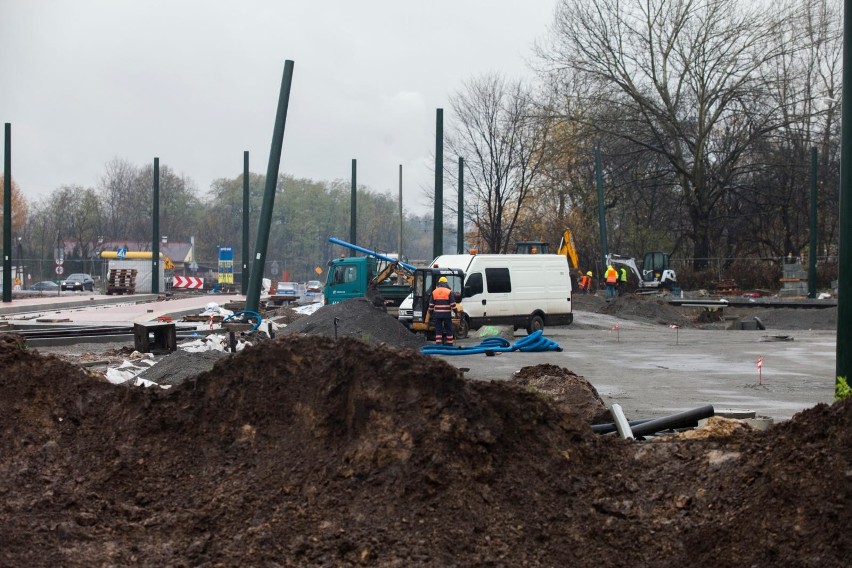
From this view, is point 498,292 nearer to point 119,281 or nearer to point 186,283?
point 119,281

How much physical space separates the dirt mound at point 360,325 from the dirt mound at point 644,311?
1563 cm

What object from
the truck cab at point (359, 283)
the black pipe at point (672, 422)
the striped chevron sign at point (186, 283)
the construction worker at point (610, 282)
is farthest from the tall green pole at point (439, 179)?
the striped chevron sign at point (186, 283)

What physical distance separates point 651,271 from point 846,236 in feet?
154

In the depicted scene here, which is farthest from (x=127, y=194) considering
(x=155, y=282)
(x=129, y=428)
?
(x=129, y=428)

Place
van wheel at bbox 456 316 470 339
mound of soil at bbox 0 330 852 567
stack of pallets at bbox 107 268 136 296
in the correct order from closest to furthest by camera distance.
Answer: mound of soil at bbox 0 330 852 567, van wheel at bbox 456 316 470 339, stack of pallets at bbox 107 268 136 296

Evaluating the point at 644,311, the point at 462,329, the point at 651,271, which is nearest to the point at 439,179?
the point at 644,311

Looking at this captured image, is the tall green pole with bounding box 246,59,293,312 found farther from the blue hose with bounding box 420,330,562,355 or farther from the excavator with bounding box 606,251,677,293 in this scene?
the excavator with bounding box 606,251,677,293

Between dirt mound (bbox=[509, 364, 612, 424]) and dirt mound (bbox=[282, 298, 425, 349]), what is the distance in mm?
9875

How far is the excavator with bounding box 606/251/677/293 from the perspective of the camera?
178 ft

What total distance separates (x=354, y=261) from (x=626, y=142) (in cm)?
2310

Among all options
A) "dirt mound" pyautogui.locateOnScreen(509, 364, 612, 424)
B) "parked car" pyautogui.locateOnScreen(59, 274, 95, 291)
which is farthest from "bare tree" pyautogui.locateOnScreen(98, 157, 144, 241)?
"dirt mound" pyautogui.locateOnScreen(509, 364, 612, 424)

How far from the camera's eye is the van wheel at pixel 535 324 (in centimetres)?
2892

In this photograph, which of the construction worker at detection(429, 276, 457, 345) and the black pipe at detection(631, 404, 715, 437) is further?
the construction worker at detection(429, 276, 457, 345)

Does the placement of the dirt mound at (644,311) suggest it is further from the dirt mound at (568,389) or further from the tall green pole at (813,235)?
the dirt mound at (568,389)
